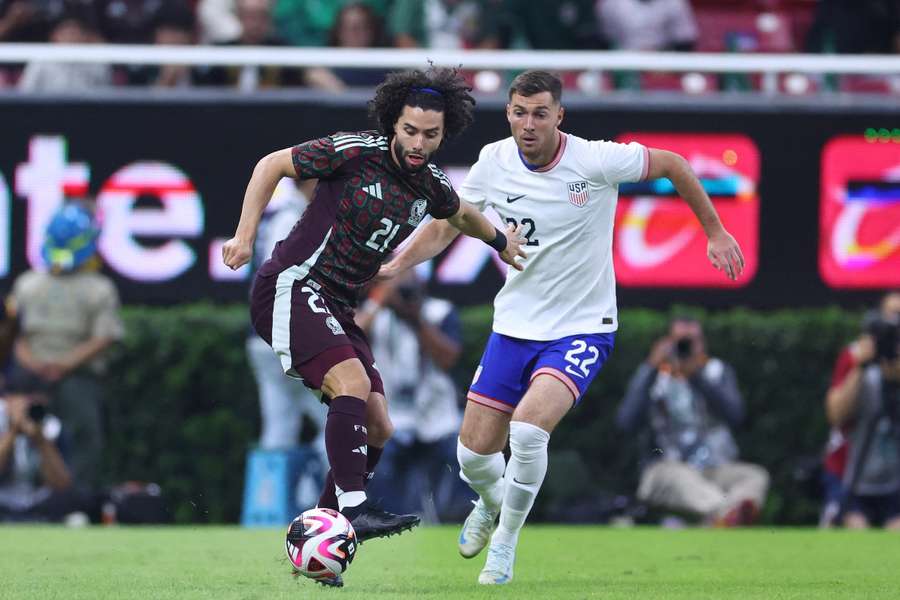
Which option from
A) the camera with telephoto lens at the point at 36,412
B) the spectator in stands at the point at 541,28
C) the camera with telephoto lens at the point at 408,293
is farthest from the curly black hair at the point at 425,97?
the spectator in stands at the point at 541,28

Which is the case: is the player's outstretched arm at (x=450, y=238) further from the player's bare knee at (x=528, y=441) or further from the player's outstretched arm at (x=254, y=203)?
the player's outstretched arm at (x=254, y=203)

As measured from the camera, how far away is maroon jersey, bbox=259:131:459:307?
8.00 metres

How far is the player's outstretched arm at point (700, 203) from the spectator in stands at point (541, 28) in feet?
23.0

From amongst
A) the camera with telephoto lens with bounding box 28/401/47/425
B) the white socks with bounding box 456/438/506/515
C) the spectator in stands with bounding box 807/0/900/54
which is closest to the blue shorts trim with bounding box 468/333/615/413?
the white socks with bounding box 456/438/506/515

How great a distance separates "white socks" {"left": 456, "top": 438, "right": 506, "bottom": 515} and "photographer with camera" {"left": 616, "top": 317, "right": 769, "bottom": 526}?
4.35 metres

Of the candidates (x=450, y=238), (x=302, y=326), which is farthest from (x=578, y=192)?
(x=302, y=326)

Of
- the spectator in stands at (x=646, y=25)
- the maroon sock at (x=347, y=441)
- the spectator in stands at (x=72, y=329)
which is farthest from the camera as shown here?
the spectator in stands at (x=646, y=25)

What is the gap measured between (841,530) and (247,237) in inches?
269

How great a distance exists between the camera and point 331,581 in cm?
768

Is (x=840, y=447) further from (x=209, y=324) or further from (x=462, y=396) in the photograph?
(x=209, y=324)

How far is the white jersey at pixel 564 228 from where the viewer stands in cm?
888

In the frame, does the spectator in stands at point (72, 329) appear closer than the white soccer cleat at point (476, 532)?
No

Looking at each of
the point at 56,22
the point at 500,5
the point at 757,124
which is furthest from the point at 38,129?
the point at 757,124

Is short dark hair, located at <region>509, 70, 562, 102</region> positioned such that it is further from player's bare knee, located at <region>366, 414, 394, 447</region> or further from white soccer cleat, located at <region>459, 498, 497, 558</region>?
white soccer cleat, located at <region>459, 498, 497, 558</region>
